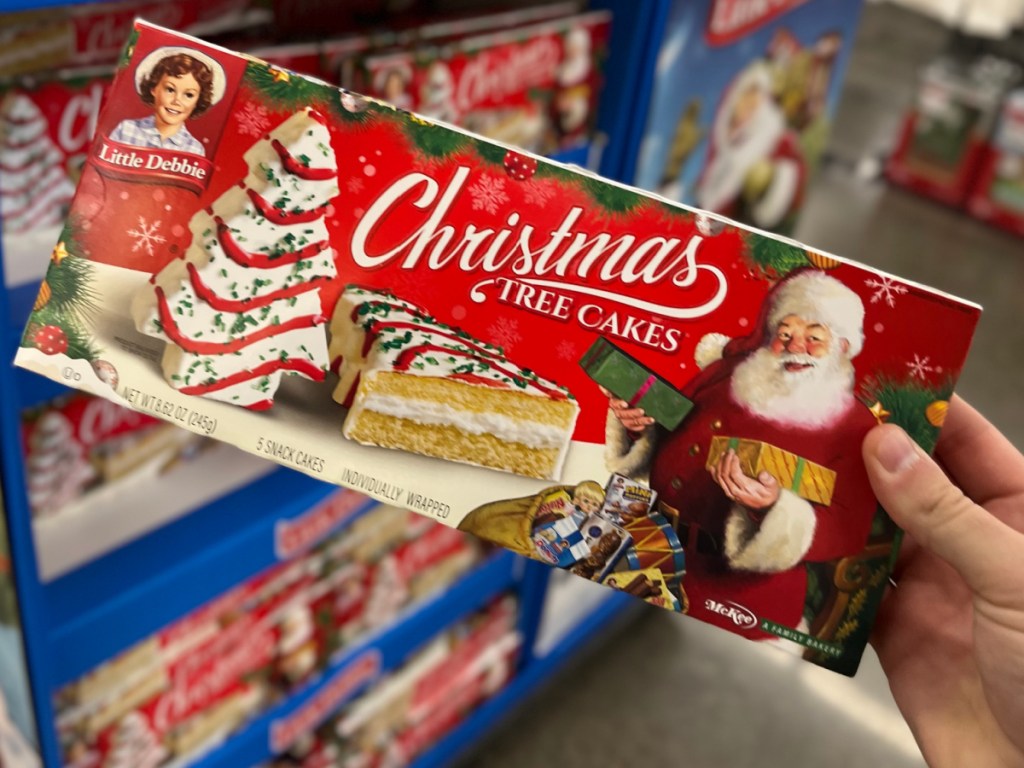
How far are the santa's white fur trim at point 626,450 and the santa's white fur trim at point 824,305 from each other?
0.15m

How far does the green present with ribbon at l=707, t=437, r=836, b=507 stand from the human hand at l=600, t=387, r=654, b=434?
0.06 m

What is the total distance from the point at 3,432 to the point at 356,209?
437 millimetres

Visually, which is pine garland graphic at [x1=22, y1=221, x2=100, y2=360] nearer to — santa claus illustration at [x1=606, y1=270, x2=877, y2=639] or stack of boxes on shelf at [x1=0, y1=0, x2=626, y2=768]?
stack of boxes on shelf at [x1=0, y1=0, x2=626, y2=768]

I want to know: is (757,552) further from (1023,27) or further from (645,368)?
(1023,27)

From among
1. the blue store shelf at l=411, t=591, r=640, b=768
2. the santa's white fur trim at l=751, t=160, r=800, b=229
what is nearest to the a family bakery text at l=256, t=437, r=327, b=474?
the blue store shelf at l=411, t=591, r=640, b=768

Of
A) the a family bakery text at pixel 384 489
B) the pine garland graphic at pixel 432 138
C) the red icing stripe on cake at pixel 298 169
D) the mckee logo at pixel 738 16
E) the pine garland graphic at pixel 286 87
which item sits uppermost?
the mckee logo at pixel 738 16

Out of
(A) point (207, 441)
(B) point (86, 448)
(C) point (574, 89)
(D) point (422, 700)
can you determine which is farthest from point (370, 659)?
(C) point (574, 89)

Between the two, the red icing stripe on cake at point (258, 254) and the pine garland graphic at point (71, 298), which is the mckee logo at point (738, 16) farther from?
the pine garland graphic at point (71, 298)

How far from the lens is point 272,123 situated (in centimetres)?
74

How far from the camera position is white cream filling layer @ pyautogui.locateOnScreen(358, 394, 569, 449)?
0.79 m

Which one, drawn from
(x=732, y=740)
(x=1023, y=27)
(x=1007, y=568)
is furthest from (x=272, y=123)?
(x=1023, y=27)

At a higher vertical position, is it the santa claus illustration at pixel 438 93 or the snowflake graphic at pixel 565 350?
the santa claus illustration at pixel 438 93

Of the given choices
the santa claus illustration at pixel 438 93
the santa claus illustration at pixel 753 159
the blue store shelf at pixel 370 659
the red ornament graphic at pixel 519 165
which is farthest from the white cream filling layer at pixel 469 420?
the santa claus illustration at pixel 753 159

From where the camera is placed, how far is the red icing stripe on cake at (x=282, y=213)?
0.76 metres
